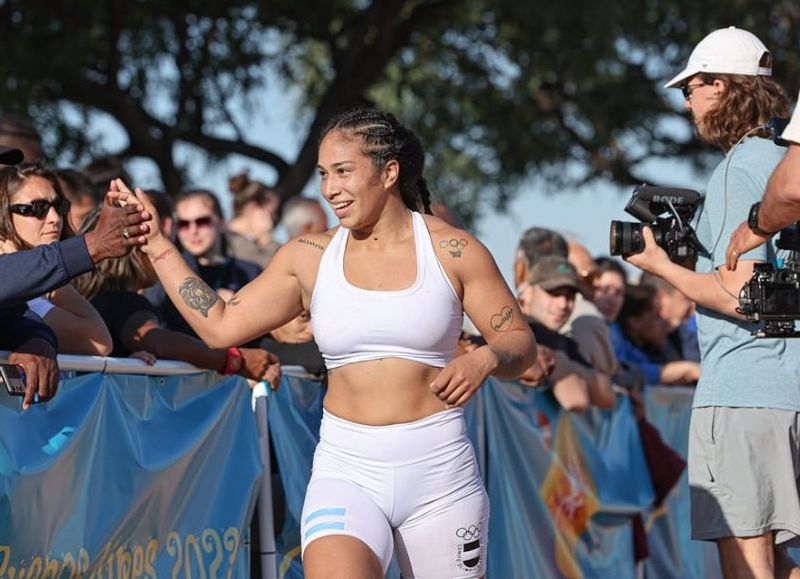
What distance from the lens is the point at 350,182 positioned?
210 inches

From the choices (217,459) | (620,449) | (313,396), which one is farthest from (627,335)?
(217,459)

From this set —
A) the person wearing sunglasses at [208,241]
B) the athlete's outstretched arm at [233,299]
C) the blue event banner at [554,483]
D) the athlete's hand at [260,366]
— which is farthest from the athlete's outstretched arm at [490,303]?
the person wearing sunglasses at [208,241]

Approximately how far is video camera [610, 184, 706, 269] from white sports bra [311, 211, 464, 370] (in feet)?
3.08

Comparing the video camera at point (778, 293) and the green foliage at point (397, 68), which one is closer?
the video camera at point (778, 293)

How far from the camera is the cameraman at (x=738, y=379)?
5.82m

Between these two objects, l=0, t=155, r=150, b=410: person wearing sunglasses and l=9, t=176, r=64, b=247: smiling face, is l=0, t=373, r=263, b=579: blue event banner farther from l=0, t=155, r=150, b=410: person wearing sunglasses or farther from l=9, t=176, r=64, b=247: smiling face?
l=9, t=176, r=64, b=247: smiling face

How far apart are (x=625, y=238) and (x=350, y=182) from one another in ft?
3.82

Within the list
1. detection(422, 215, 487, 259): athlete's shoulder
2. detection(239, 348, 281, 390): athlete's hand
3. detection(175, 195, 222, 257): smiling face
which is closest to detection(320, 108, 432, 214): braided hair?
detection(422, 215, 487, 259): athlete's shoulder

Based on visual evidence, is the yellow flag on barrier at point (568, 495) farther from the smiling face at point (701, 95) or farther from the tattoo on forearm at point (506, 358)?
the tattoo on forearm at point (506, 358)

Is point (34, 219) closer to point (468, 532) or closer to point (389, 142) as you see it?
point (389, 142)

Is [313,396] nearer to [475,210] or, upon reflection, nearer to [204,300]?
[204,300]

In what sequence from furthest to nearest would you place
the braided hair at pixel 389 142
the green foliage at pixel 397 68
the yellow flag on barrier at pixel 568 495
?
the green foliage at pixel 397 68 → the yellow flag on barrier at pixel 568 495 → the braided hair at pixel 389 142

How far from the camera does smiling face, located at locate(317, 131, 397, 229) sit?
17.5ft

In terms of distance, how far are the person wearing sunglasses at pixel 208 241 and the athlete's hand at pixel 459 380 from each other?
136 inches
